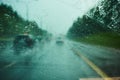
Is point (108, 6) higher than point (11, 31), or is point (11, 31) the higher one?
point (108, 6)

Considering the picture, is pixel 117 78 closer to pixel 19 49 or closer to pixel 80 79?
pixel 80 79

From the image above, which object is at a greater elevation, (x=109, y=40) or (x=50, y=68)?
(x=50, y=68)

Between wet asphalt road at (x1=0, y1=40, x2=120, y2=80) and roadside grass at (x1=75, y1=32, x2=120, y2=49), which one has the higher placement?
wet asphalt road at (x1=0, y1=40, x2=120, y2=80)

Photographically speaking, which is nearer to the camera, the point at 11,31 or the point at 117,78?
the point at 117,78

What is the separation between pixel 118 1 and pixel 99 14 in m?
21.2

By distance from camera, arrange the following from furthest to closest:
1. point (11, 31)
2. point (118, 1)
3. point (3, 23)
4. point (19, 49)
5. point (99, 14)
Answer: point (11, 31) < point (3, 23) < point (99, 14) < point (118, 1) < point (19, 49)

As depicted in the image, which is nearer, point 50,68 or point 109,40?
point 50,68

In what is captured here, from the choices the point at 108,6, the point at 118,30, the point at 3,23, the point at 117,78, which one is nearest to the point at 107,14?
the point at 108,6

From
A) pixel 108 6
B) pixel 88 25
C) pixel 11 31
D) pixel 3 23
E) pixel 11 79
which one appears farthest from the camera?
pixel 88 25

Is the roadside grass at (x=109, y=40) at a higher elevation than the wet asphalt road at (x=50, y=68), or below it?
below

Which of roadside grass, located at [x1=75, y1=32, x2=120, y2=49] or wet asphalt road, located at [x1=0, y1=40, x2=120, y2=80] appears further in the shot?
roadside grass, located at [x1=75, y1=32, x2=120, y2=49]

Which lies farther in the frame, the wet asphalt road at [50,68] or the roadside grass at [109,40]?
the roadside grass at [109,40]

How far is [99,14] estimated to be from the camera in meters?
89.9

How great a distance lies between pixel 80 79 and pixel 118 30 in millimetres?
61544
